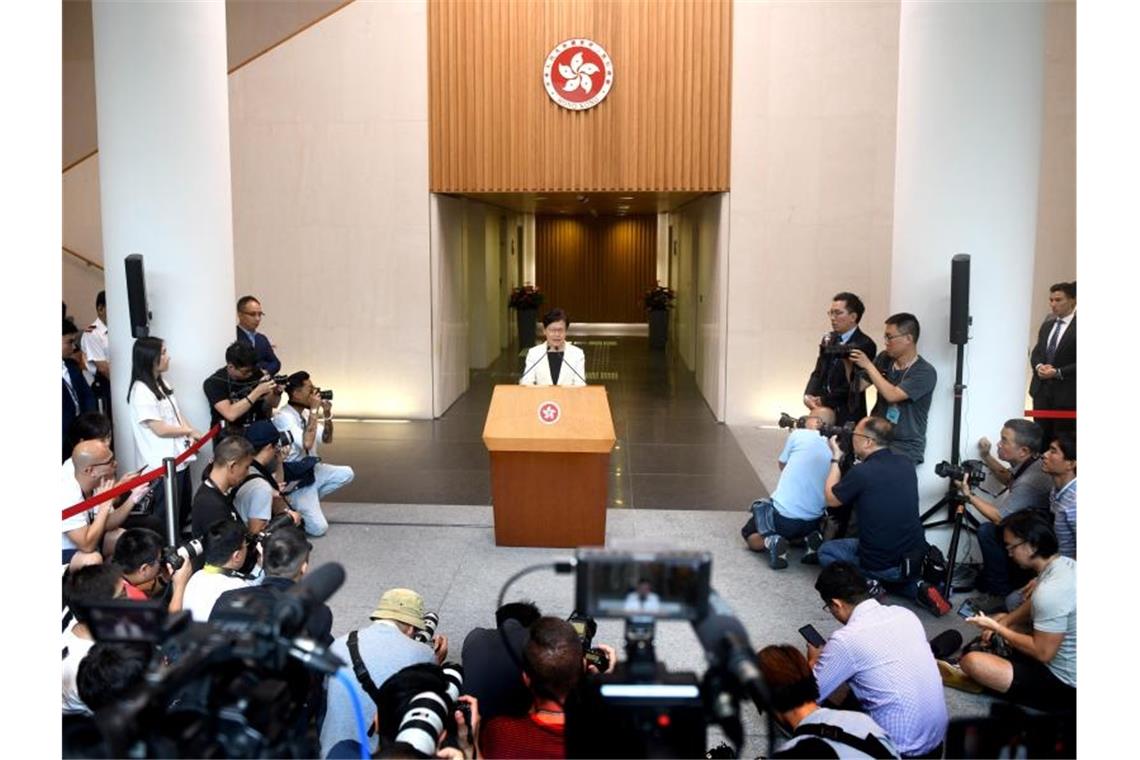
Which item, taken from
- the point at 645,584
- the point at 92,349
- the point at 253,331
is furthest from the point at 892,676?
the point at 92,349

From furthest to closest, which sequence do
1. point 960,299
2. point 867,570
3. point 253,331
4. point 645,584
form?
point 253,331 < point 960,299 < point 867,570 < point 645,584

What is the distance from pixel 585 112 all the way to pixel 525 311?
9.05 meters

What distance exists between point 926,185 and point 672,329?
44.0 ft

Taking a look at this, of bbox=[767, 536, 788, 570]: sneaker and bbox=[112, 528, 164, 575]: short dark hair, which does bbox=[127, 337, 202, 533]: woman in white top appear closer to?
bbox=[112, 528, 164, 575]: short dark hair

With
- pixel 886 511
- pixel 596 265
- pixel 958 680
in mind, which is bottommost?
pixel 958 680

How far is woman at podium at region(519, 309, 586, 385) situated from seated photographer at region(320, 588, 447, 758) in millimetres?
3667

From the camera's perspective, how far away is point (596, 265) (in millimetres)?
24531

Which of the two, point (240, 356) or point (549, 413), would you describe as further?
point (240, 356)

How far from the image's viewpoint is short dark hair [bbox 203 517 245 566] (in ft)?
13.1

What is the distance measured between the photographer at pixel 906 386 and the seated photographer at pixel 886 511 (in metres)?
0.65

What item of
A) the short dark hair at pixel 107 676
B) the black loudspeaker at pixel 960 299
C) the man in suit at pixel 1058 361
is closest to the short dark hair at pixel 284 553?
the short dark hair at pixel 107 676

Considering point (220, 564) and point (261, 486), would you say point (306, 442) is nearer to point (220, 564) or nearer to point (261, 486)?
point (261, 486)

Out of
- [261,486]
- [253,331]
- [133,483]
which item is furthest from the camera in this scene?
[253,331]
